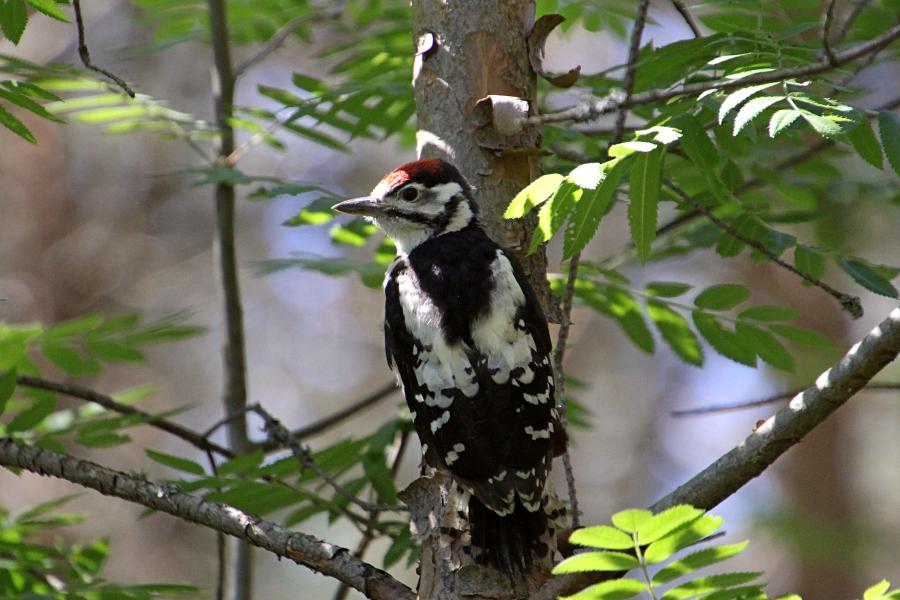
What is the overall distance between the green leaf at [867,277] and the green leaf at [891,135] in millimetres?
491

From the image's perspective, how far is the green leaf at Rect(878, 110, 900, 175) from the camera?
2.45 meters

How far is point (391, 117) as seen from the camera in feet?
13.7

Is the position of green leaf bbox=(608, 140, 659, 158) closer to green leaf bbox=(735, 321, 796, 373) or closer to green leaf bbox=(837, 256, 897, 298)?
green leaf bbox=(837, 256, 897, 298)

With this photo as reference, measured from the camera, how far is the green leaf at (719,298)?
11.9ft

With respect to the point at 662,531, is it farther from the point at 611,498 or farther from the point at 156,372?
the point at 611,498

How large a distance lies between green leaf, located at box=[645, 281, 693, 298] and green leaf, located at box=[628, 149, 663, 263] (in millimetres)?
1201

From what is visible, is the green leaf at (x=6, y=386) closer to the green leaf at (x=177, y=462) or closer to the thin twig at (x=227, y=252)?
the green leaf at (x=177, y=462)

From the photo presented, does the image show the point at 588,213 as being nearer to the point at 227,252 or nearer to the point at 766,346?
the point at 766,346

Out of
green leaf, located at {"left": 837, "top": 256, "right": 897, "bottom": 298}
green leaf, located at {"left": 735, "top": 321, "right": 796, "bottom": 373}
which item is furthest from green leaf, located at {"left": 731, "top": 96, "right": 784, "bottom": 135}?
green leaf, located at {"left": 735, "top": 321, "right": 796, "bottom": 373}

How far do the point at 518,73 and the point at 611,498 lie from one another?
37.5 feet

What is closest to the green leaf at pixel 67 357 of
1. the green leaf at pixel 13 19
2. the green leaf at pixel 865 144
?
the green leaf at pixel 13 19

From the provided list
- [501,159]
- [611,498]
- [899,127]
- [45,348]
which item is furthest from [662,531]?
[611,498]

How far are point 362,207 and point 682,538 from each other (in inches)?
80.0

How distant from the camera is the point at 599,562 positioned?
204 centimetres
